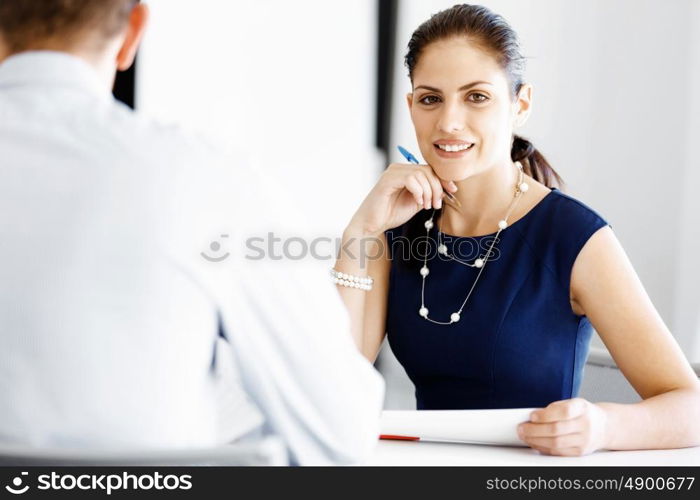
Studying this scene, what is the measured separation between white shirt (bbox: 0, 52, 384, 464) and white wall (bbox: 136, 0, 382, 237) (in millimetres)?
3358

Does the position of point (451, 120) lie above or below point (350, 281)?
above

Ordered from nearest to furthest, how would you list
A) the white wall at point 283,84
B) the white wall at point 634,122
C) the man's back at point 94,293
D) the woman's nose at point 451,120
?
the man's back at point 94,293
the woman's nose at point 451,120
the white wall at point 634,122
the white wall at point 283,84

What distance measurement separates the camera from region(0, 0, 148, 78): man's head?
43.6 inches

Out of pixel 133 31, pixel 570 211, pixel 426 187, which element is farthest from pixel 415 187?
pixel 133 31

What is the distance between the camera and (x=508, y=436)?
1471 mm

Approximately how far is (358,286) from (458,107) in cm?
47

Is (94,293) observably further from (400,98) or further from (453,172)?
(400,98)

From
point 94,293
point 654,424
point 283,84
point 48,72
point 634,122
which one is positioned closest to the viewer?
point 94,293

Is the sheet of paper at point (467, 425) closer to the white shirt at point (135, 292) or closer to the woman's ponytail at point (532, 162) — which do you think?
the white shirt at point (135, 292)

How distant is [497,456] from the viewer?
1415 millimetres

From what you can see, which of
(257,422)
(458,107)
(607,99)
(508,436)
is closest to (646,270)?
(607,99)

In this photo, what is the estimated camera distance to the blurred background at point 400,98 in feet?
12.0

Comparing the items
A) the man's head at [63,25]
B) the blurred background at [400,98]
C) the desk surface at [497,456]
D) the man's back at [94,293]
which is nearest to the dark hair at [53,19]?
the man's head at [63,25]

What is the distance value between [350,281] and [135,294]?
1.09m
